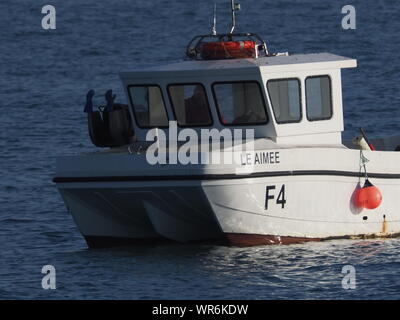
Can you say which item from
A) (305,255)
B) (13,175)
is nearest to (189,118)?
(305,255)

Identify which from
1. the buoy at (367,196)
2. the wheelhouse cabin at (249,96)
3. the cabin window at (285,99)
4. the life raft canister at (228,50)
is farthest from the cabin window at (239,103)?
the buoy at (367,196)

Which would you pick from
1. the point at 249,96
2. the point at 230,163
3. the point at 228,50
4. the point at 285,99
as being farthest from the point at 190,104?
the point at 230,163

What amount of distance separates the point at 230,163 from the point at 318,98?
254cm

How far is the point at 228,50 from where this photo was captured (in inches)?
1035

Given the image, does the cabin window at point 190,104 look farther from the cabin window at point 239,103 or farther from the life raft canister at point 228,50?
the life raft canister at point 228,50

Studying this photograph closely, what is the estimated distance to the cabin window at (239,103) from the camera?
25.6 meters

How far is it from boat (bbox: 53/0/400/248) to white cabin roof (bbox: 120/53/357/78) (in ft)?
0.07

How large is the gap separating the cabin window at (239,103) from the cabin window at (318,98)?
37.9 inches

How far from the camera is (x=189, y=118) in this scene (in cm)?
2594

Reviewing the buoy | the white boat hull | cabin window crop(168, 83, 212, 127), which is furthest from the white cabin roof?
the buoy

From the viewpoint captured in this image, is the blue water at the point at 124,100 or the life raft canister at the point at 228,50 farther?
the life raft canister at the point at 228,50

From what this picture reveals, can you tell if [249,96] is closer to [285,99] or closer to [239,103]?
[239,103]

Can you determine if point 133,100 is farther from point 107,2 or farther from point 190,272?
point 107,2
